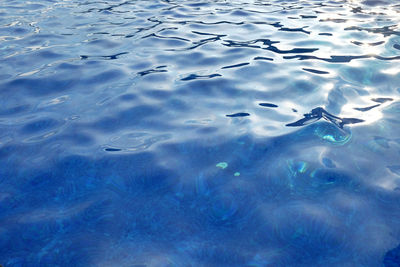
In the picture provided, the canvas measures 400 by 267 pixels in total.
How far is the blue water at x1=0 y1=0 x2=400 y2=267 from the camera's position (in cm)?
235

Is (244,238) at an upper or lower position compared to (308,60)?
lower

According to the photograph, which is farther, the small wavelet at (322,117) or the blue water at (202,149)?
the small wavelet at (322,117)

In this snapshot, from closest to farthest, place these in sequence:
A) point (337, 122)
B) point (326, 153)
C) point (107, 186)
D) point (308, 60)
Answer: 1. point (107, 186)
2. point (326, 153)
3. point (337, 122)
4. point (308, 60)

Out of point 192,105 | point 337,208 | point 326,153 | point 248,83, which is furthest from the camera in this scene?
point 248,83

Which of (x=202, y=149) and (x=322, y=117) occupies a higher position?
(x=322, y=117)

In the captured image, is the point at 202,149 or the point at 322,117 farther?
the point at 322,117

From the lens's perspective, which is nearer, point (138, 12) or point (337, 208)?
point (337, 208)

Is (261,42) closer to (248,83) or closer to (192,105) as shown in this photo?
(248,83)

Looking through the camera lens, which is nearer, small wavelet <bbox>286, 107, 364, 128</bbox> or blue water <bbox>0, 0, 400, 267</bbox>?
blue water <bbox>0, 0, 400, 267</bbox>

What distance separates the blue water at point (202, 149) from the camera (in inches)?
92.5

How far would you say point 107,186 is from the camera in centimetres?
284

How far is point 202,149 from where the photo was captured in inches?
Result: 126

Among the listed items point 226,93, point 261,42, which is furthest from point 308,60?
point 226,93

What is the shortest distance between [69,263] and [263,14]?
6.07 meters
